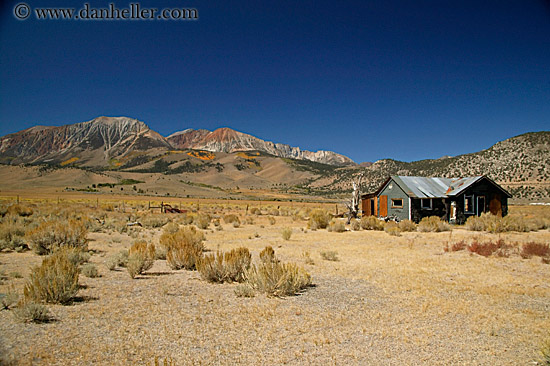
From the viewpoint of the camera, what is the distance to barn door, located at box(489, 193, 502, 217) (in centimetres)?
2577

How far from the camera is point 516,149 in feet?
225

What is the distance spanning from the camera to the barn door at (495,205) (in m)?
25.8

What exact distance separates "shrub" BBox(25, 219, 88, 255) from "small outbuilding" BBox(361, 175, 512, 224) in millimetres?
20363

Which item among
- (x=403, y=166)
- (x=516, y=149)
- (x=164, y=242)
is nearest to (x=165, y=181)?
(x=403, y=166)

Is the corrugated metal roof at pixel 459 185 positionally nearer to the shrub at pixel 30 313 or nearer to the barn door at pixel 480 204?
the barn door at pixel 480 204

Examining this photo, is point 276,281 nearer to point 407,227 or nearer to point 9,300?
point 9,300

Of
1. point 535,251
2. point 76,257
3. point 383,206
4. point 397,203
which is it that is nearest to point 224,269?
point 76,257

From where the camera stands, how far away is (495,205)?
25.9m

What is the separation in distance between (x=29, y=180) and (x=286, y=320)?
114m

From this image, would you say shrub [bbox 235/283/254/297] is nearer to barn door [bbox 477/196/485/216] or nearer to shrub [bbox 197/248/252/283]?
shrub [bbox 197/248/252/283]

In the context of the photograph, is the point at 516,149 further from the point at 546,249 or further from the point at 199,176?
the point at 199,176

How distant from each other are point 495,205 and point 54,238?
90.2ft

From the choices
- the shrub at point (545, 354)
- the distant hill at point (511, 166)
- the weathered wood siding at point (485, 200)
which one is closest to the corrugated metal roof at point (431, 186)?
the weathered wood siding at point (485, 200)

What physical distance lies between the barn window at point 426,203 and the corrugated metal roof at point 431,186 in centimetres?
41
